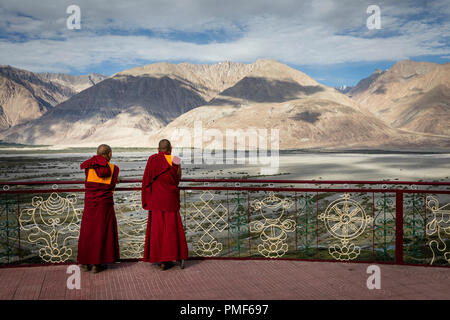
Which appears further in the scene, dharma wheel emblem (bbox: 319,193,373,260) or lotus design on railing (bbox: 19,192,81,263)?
lotus design on railing (bbox: 19,192,81,263)

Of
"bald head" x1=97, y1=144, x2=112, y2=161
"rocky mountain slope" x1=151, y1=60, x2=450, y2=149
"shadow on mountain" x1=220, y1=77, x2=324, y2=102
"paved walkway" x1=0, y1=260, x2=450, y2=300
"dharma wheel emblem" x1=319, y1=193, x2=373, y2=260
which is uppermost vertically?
"shadow on mountain" x1=220, y1=77, x2=324, y2=102

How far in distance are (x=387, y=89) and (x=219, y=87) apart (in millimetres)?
71917

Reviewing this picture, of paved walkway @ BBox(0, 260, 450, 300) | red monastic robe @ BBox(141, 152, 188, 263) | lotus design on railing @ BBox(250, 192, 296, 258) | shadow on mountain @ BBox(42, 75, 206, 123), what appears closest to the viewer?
paved walkway @ BBox(0, 260, 450, 300)

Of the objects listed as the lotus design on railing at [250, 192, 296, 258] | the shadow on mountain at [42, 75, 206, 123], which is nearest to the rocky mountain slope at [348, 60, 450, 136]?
the shadow on mountain at [42, 75, 206, 123]

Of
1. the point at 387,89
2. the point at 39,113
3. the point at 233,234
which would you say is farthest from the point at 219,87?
the point at 233,234

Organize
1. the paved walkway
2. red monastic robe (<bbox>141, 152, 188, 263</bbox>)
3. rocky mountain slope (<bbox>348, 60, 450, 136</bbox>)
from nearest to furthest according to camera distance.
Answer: the paved walkway
red monastic robe (<bbox>141, 152, 188, 263</bbox>)
rocky mountain slope (<bbox>348, 60, 450, 136</bbox>)

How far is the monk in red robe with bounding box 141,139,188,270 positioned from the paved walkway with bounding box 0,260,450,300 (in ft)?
0.95

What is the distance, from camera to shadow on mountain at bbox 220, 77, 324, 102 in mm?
109062

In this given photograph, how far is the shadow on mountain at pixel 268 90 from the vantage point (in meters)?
109

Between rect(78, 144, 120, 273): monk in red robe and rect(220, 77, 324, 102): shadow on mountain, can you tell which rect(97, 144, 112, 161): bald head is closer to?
rect(78, 144, 120, 273): monk in red robe

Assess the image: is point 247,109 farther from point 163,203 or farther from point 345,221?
point 163,203

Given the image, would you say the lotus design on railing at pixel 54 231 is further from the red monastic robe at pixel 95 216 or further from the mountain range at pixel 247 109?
the mountain range at pixel 247 109

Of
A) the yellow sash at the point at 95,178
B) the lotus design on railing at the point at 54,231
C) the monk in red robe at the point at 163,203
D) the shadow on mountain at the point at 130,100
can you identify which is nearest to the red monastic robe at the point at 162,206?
the monk in red robe at the point at 163,203

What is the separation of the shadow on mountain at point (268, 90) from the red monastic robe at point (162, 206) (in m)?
104
